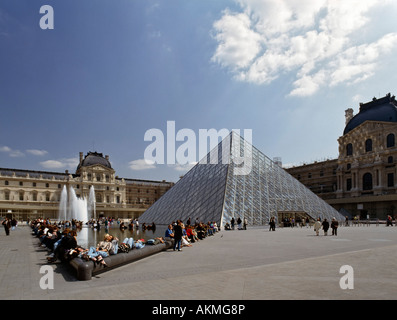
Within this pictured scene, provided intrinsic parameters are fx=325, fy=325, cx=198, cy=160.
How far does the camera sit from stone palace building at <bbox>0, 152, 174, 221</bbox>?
62.0 meters

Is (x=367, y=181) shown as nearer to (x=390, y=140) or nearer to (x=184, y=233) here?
(x=390, y=140)

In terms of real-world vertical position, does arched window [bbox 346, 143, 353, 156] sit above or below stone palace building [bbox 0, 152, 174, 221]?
above

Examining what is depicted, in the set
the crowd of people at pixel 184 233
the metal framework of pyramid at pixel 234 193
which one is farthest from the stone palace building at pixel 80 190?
the crowd of people at pixel 184 233

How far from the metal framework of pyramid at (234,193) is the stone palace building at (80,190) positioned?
4125cm

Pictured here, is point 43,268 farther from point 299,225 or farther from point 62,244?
point 299,225

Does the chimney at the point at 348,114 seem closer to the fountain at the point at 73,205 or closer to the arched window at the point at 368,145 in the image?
the arched window at the point at 368,145

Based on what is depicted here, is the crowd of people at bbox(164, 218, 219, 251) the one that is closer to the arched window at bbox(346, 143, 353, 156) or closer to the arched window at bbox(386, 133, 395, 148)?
the arched window at bbox(386, 133, 395, 148)

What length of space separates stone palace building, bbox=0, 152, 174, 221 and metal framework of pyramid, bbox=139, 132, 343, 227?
4125cm

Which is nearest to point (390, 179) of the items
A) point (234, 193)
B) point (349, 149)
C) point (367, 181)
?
point (367, 181)

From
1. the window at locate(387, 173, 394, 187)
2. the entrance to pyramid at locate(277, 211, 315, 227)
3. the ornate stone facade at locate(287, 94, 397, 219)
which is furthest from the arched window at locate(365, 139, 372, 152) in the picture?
the entrance to pyramid at locate(277, 211, 315, 227)

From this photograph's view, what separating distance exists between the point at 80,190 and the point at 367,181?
56301mm
